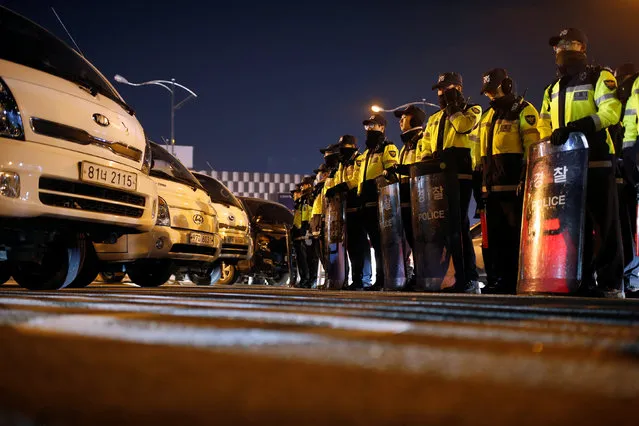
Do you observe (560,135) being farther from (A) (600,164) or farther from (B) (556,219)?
(B) (556,219)

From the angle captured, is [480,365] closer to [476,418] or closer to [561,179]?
[476,418]

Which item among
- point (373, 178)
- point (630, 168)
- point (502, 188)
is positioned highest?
point (373, 178)

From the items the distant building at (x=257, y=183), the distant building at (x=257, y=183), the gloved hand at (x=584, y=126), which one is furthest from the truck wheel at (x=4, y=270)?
the distant building at (x=257, y=183)

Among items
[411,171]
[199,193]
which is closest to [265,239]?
[199,193]

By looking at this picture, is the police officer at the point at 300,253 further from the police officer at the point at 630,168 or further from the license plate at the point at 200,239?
the police officer at the point at 630,168

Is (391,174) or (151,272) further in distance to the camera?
(391,174)

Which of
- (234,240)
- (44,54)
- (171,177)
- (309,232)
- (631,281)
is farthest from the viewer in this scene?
(309,232)

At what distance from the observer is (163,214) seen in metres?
6.22

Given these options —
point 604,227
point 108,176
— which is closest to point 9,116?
point 108,176

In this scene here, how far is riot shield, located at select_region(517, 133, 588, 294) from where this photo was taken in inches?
173

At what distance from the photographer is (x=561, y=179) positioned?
4492 millimetres

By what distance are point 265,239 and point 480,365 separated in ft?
36.3

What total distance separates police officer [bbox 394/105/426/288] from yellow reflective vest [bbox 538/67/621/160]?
177 cm

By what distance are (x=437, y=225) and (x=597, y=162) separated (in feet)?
5.10
